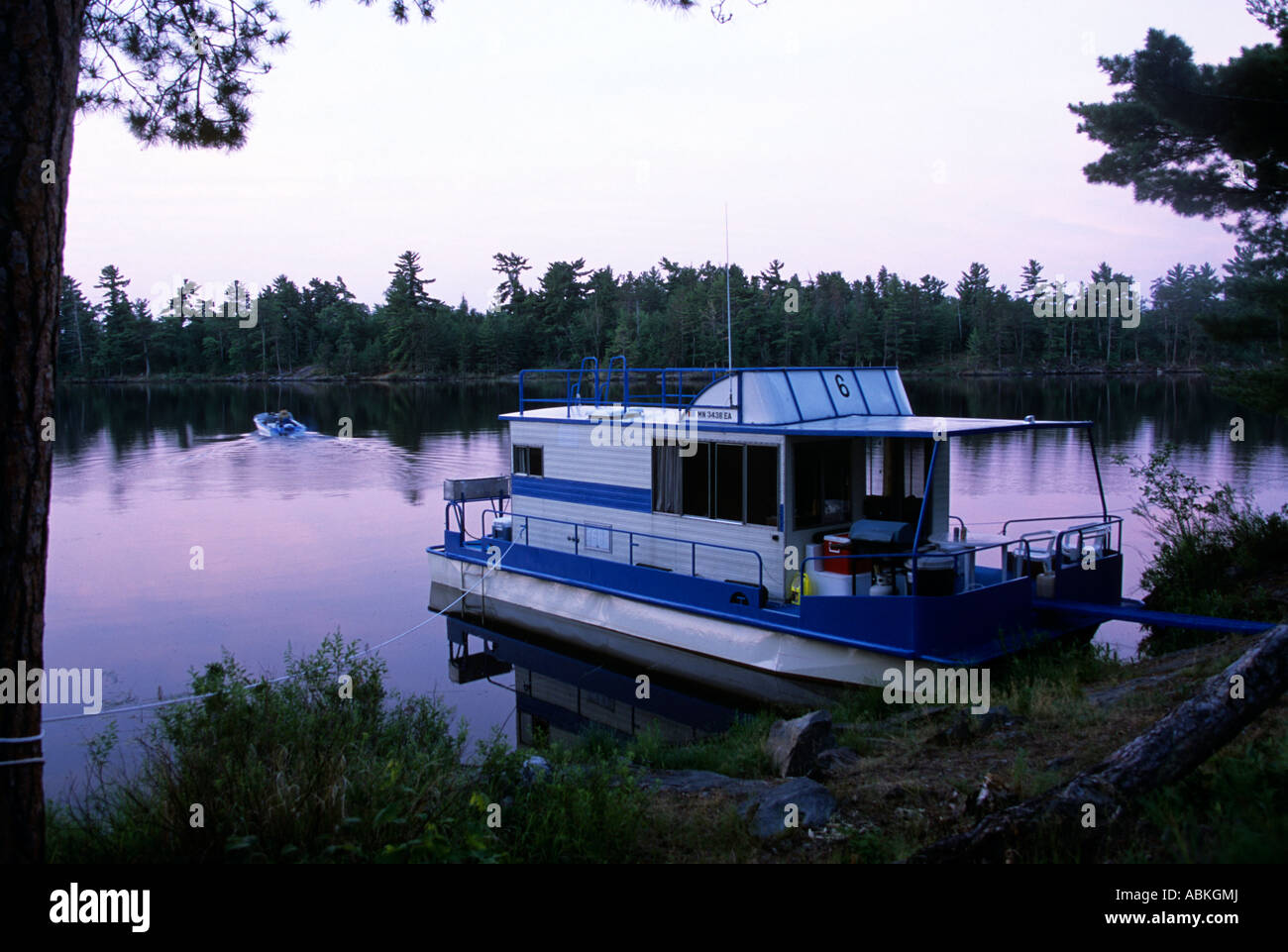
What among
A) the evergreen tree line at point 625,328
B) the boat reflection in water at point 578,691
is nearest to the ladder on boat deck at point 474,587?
the boat reflection in water at point 578,691

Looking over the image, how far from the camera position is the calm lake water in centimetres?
1503

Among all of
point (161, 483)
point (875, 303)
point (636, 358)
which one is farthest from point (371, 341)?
point (161, 483)

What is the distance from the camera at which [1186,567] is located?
13.9m

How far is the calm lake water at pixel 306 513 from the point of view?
15.0m

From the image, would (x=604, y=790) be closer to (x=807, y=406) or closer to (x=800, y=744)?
(x=800, y=744)

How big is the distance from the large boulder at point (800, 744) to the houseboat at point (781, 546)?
2.77 metres

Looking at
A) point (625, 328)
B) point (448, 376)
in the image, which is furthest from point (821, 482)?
point (448, 376)

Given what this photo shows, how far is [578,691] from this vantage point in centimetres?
1374

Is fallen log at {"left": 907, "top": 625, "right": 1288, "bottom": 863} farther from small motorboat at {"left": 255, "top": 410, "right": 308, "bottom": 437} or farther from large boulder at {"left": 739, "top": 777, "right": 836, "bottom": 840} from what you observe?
small motorboat at {"left": 255, "top": 410, "right": 308, "bottom": 437}

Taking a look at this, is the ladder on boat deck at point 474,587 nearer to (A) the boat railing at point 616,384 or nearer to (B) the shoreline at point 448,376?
(A) the boat railing at point 616,384

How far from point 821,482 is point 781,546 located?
969mm

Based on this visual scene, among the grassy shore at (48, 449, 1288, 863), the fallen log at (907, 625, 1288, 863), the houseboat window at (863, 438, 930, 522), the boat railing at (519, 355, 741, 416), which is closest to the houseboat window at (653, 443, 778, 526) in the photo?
the boat railing at (519, 355, 741, 416)
